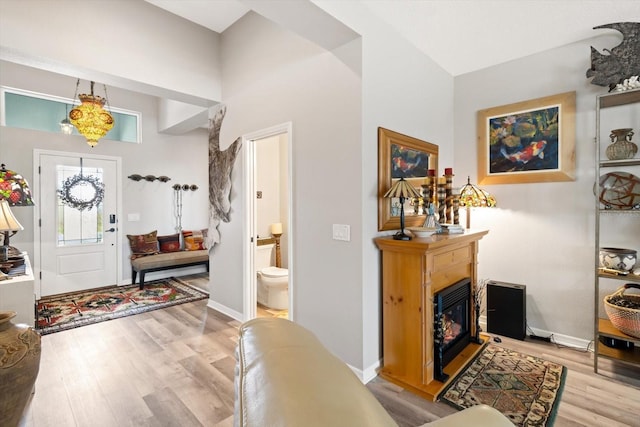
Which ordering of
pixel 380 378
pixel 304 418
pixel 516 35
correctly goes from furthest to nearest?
pixel 516 35
pixel 380 378
pixel 304 418

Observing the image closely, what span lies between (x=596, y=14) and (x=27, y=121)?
675 cm

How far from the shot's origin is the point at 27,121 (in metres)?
4.42

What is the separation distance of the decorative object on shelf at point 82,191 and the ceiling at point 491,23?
316 centimetres

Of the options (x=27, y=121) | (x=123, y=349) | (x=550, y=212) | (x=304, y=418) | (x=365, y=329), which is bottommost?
(x=123, y=349)

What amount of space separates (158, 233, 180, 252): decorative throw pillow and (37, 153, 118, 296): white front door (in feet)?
2.29

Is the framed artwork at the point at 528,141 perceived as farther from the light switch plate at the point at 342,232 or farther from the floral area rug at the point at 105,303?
the floral area rug at the point at 105,303

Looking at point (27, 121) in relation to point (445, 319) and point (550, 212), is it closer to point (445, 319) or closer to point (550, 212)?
point (445, 319)

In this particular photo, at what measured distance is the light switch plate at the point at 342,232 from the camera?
2371 millimetres

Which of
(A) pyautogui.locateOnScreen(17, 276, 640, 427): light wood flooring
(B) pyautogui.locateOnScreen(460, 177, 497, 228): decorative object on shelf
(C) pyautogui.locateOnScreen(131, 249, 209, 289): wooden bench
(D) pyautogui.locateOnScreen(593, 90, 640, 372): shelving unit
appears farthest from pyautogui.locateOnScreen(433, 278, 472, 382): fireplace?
(C) pyautogui.locateOnScreen(131, 249, 209, 289): wooden bench

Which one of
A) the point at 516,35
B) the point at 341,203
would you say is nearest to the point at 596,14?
the point at 516,35

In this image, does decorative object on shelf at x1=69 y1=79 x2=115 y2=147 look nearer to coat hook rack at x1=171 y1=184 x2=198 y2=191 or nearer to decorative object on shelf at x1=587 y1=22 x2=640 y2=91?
coat hook rack at x1=171 y1=184 x2=198 y2=191

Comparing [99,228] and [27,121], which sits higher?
[27,121]

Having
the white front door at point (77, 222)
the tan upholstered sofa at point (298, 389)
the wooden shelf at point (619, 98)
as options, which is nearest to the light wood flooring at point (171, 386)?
the tan upholstered sofa at point (298, 389)

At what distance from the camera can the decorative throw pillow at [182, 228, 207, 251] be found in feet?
19.0
